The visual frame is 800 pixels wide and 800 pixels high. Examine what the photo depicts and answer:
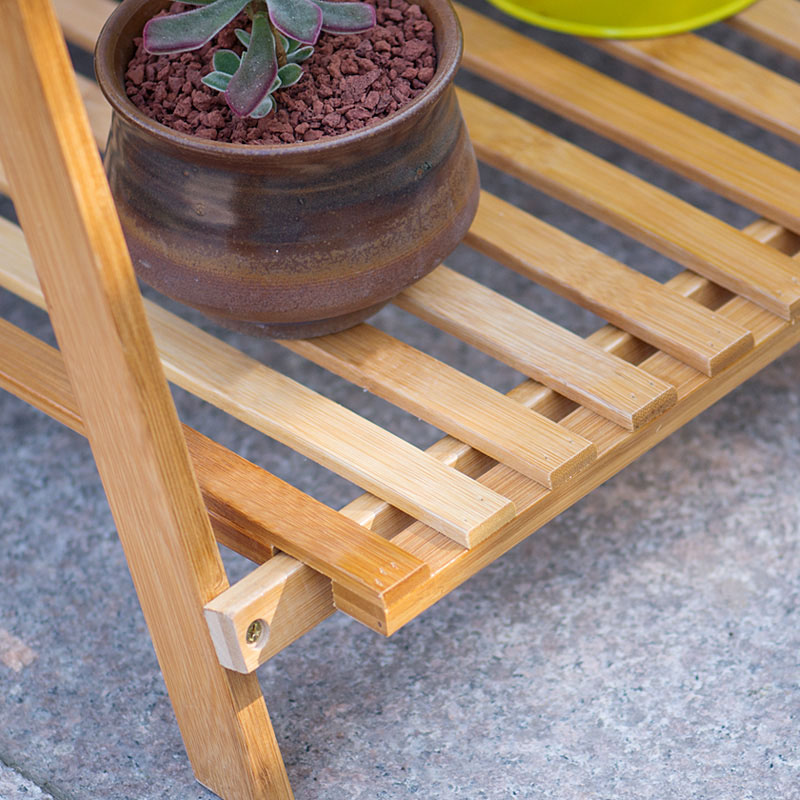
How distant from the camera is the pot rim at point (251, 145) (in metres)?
0.94

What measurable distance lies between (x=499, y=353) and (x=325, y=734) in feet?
1.28

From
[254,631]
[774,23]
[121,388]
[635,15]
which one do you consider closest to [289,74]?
[121,388]

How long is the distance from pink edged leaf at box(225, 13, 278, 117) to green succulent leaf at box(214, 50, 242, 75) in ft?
0.10

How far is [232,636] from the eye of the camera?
0.90 meters

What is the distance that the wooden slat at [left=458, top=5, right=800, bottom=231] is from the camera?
50.1 inches

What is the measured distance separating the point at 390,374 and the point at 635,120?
1.51 feet

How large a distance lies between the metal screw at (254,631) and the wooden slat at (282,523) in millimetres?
57

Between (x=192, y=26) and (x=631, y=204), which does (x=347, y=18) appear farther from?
(x=631, y=204)

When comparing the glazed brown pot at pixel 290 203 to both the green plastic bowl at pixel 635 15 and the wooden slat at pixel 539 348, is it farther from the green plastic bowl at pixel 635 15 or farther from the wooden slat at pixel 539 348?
the green plastic bowl at pixel 635 15

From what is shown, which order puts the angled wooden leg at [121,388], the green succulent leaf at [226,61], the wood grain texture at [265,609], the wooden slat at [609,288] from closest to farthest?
the angled wooden leg at [121,388] < the wood grain texture at [265,609] < the green succulent leaf at [226,61] < the wooden slat at [609,288]

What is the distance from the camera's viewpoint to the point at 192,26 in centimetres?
96

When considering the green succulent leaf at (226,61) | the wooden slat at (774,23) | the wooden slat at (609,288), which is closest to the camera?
the green succulent leaf at (226,61)

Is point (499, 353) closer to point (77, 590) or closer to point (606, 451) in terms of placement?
point (606, 451)

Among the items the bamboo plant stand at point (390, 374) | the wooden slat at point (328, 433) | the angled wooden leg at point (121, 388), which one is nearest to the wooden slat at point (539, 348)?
the bamboo plant stand at point (390, 374)
